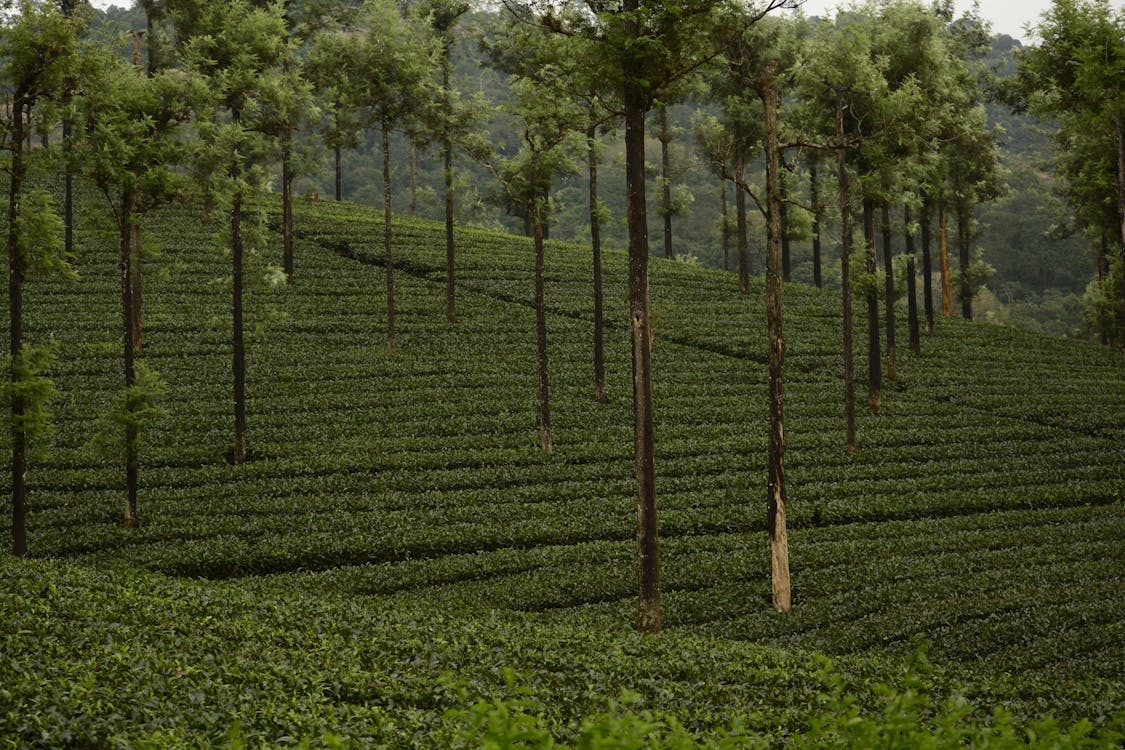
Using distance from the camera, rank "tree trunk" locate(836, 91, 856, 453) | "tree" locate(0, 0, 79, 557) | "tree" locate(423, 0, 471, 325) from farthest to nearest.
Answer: "tree" locate(423, 0, 471, 325)
"tree trunk" locate(836, 91, 856, 453)
"tree" locate(0, 0, 79, 557)

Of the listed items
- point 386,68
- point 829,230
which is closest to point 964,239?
point 386,68

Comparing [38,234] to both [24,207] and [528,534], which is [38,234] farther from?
[528,534]

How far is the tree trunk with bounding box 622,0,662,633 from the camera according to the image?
18.8m

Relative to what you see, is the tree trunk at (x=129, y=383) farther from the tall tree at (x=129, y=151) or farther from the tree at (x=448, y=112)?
the tree at (x=448, y=112)

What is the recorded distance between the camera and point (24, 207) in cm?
2486

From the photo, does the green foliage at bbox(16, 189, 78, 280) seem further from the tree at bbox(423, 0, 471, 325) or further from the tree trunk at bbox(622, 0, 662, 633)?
the tree at bbox(423, 0, 471, 325)

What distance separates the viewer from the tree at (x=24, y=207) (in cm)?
2367

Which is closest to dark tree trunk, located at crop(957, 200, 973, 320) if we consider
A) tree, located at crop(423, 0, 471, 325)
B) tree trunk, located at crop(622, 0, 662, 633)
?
tree, located at crop(423, 0, 471, 325)

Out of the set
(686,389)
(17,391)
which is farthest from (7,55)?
(686,389)

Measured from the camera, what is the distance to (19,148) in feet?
79.4

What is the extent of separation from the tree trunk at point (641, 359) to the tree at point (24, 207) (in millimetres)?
14354

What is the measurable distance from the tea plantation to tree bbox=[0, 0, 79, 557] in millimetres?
3500

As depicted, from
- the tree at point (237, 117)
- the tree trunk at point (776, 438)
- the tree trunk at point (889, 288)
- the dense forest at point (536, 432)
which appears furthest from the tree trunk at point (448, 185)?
the tree trunk at point (776, 438)

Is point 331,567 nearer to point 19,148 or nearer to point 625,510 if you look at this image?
point 625,510
